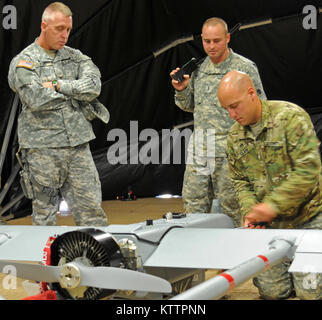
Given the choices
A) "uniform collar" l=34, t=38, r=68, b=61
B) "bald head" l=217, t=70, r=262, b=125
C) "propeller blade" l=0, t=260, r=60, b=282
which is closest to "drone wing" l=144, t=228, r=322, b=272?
"propeller blade" l=0, t=260, r=60, b=282

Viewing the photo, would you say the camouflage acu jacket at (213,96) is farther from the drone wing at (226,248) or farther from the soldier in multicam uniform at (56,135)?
the drone wing at (226,248)

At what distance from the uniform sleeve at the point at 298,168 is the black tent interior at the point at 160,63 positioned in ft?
13.3

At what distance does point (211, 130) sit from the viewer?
4.32 metres

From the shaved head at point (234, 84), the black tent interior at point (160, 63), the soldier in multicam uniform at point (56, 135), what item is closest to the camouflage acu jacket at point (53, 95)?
the soldier in multicam uniform at point (56, 135)

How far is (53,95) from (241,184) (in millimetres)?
1417

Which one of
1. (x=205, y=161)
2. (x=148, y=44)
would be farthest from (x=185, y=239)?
(x=148, y=44)

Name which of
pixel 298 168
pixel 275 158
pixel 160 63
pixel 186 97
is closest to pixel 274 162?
pixel 275 158

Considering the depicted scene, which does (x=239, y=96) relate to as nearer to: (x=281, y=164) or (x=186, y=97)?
(x=281, y=164)

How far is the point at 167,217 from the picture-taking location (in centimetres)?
261

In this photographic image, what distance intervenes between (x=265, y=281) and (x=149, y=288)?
177cm

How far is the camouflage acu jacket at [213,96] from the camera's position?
4.30 m

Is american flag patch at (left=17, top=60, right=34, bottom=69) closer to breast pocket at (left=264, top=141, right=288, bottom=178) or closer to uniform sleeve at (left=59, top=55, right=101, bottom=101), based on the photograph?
uniform sleeve at (left=59, top=55, right=101, bottom=101)

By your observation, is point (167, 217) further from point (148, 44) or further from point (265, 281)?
point (148, 44)
